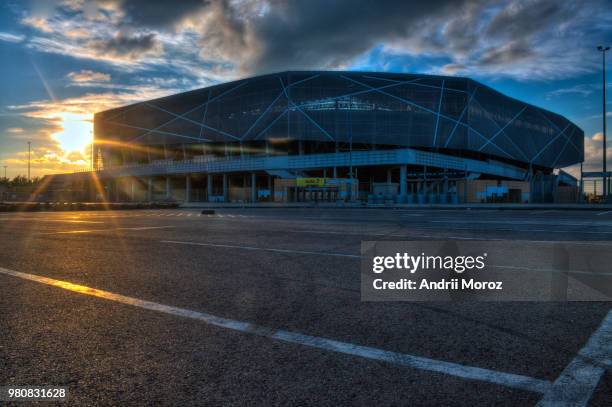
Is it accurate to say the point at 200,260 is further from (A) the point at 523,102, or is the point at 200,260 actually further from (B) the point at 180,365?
(A) the point at 523,102

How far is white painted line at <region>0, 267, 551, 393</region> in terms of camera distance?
266 centimetres

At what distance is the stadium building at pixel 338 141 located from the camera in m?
64.2

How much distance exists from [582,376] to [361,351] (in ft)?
4.49

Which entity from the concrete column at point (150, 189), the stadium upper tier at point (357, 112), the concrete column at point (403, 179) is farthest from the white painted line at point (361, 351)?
the concrete column at point (150, 189)

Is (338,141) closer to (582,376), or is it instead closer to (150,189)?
(150,189)

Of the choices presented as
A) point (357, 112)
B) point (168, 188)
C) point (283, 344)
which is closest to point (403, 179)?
point (357, 112)

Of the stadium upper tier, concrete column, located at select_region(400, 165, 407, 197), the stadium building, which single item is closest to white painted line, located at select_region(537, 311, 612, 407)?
the stadium building

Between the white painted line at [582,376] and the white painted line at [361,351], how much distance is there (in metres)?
0.09

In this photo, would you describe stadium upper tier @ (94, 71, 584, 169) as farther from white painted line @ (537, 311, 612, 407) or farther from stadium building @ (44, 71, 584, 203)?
white painted line @ (537, 311, 612, 407)

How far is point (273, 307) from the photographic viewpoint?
453 centimetres

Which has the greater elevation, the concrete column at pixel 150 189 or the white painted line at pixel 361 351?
the concrete column at pixel 150 189

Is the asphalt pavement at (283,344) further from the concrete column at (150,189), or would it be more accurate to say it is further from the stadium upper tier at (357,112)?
the concrete column at (150,189)

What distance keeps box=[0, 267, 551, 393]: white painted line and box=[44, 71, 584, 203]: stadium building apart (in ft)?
169

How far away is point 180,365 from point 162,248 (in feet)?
23.4
